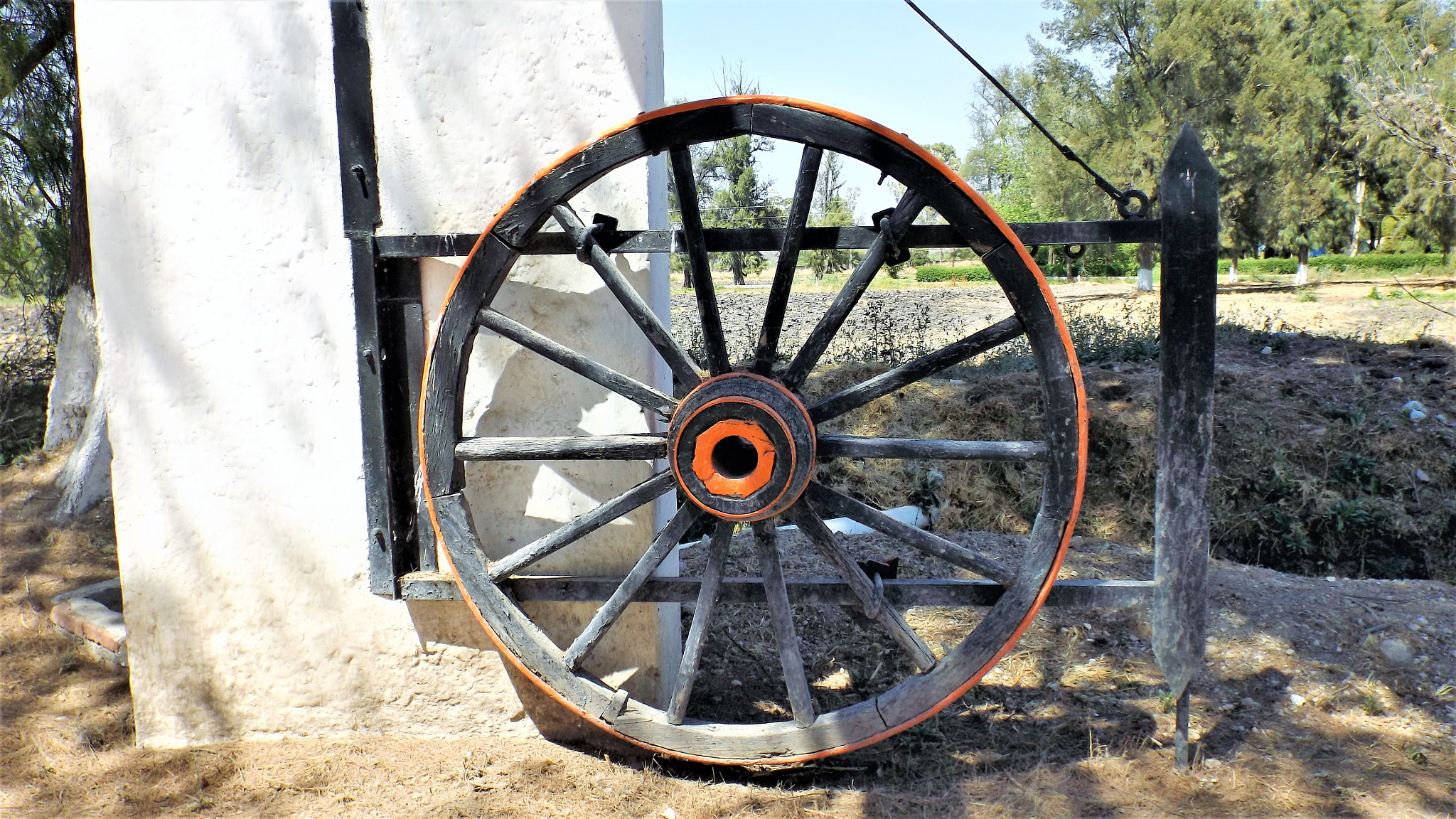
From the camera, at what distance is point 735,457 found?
2514mm

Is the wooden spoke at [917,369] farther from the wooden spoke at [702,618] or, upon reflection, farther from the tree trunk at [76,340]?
the tree trunk at [76,340]

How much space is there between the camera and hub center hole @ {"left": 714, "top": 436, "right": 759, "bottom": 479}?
2441 mm

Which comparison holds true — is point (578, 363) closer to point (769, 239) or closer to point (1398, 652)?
point (769, 239)

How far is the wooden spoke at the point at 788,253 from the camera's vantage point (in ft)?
7.73

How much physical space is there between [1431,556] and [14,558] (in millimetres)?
8744

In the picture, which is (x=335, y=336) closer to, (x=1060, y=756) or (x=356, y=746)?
(x=356, y=746)

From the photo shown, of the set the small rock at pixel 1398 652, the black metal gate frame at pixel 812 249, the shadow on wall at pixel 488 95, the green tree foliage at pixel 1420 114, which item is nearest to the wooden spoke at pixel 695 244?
the black metal gate frame at pixel 812 249

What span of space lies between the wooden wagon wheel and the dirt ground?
367 millimetres

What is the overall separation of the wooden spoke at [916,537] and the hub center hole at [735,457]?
0.18m

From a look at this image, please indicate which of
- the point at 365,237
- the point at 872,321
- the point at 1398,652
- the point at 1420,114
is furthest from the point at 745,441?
the point at 872,321

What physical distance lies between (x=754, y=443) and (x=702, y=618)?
0.57m

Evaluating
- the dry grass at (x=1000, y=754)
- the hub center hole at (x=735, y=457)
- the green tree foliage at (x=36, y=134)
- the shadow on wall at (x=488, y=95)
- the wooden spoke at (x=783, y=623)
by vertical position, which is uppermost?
the green tree foliage at (x=36, y=134)

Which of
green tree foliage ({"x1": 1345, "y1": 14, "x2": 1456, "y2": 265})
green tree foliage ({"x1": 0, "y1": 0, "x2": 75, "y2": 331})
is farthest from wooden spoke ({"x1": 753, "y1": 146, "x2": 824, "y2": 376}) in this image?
green tree foliage ({"x1": 0, "y1": 0, "x2": 75, "y2": 331})

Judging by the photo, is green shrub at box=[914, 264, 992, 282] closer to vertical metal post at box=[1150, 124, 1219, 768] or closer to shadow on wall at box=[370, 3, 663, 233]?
vertical metal post at box=[1150, 124, 1219, 768]
